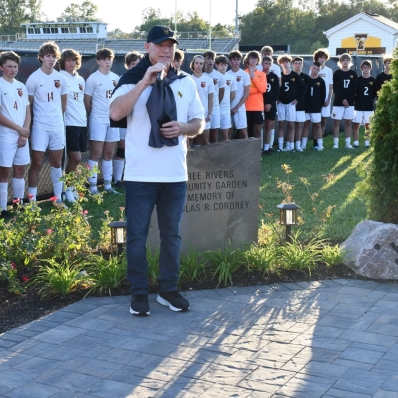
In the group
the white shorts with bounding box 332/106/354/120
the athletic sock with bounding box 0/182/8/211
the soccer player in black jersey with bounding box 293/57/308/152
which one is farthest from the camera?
the white shorts with bounding box 332/106/354/120

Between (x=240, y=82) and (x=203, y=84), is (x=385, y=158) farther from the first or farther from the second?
(x=240, y=82)

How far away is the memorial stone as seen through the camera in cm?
702

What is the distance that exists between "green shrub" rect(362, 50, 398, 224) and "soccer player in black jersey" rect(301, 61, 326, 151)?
9.99 m

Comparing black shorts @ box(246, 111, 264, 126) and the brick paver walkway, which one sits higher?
black shorts @ box(246, 111, 264, 126)

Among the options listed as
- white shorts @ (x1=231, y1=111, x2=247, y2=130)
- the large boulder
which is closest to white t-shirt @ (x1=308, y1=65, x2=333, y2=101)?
white shorts @ (x1=231, y1=111, x2=247, y2=130)

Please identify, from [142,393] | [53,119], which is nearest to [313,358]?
[142,393]

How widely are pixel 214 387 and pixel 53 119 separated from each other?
639cm

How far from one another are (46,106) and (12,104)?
69cm

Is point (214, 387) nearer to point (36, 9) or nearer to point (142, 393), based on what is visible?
point (142, 393)

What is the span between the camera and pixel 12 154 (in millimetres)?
9500

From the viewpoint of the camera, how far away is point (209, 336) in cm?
524

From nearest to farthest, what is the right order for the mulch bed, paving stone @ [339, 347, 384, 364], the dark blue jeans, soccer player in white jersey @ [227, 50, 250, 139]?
paving stone @ [339, 347, 384, 364] < the dark blue jeans < the mulch bed < soccer player in white jersey @ [227, 50, 250, 139]

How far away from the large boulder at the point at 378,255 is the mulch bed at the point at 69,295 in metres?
0.09

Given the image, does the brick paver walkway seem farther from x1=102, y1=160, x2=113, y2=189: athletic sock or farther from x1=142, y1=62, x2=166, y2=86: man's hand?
x1=102, y1=160, x2=113, y2=189: athletic sock
